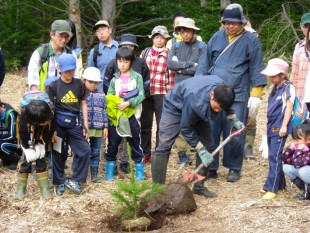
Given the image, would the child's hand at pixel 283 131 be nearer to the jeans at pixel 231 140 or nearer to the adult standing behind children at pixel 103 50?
the jeans at pixel 231 140

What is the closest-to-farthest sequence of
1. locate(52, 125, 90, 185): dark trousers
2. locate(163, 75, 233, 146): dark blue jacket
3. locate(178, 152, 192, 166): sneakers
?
locate(163, 75, 233, 146): dark blue jacket, locate(52, 125, 90, 185): dark trousers, locate(178, 152, 192, 166): sneakers

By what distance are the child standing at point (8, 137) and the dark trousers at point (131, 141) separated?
1408mm

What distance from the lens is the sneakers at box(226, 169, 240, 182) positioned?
677 cm

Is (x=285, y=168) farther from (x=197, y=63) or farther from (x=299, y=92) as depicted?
(x=197, y=63)

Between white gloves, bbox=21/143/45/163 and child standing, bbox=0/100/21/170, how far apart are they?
1.51 m

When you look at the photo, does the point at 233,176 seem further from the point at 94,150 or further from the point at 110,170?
the point at 94,150

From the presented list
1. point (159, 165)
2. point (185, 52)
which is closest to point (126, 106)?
point (159, 165)

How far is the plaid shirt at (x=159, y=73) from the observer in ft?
24.3

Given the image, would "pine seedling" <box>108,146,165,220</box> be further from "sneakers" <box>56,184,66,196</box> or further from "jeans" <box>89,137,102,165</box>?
"jeans" <box>89,137,102,165</box>

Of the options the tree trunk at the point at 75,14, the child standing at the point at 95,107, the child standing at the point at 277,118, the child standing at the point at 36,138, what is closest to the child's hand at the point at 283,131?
the child standing at the point at 277,118

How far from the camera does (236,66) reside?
6.50 m

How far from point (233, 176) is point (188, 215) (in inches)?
54.6

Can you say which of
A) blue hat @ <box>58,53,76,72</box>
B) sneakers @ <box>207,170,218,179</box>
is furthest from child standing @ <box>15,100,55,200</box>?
Answer: sneakers @ <box>207,170,218,179</box>

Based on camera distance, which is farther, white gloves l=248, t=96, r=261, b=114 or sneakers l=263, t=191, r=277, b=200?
white gloves l=248, t=96, r=261, b=114
